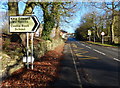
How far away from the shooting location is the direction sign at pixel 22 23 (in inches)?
173

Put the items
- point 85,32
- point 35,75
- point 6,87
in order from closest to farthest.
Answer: point 6,87 → point 35,75 → point 85,32

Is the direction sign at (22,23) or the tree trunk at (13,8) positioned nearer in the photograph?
the direction sign at (22,23)

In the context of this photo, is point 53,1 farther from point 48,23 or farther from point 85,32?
point 85,32

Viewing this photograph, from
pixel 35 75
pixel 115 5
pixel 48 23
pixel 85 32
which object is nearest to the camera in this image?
pixel 35 75

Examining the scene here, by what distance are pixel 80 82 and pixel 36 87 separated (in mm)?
1726

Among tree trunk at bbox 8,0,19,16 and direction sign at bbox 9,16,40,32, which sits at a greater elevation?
tree trunk at bbox 8,0,19,16

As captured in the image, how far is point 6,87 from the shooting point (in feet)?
12.1

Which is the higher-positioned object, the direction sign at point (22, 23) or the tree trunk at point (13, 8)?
the tree trunk at point (13, 8)

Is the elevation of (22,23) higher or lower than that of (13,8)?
lower

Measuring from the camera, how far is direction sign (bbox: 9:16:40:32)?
438cm

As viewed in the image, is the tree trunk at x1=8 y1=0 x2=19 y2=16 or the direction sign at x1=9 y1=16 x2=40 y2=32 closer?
the direction sign at x1=9 y1=16 x2=40 y2=32

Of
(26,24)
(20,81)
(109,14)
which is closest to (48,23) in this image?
(26,24)

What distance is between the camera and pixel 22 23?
4418mm

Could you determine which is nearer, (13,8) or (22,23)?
(22,23)
